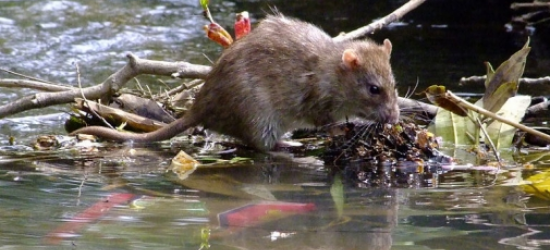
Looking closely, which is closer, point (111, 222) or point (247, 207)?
point (111, 222)

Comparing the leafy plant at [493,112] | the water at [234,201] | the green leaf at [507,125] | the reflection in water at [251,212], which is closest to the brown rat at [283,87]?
the water at [234,201]

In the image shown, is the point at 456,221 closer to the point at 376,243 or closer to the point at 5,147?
the point at 376,243

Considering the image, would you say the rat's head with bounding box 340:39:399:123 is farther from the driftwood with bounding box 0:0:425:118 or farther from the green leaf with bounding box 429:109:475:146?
the driftwood with bounding box 0:0:425:118

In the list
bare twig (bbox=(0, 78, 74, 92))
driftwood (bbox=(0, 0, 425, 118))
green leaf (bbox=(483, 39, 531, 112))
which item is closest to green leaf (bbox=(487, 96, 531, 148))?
green leaf (bbox=(483, 39, 531, 112))

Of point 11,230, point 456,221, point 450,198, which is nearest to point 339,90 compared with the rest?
point 450,198

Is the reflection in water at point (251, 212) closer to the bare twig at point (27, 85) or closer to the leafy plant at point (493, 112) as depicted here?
the leafy plant at point (493, 112)

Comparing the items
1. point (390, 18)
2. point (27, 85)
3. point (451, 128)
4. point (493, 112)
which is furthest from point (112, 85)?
point (493, 112)
